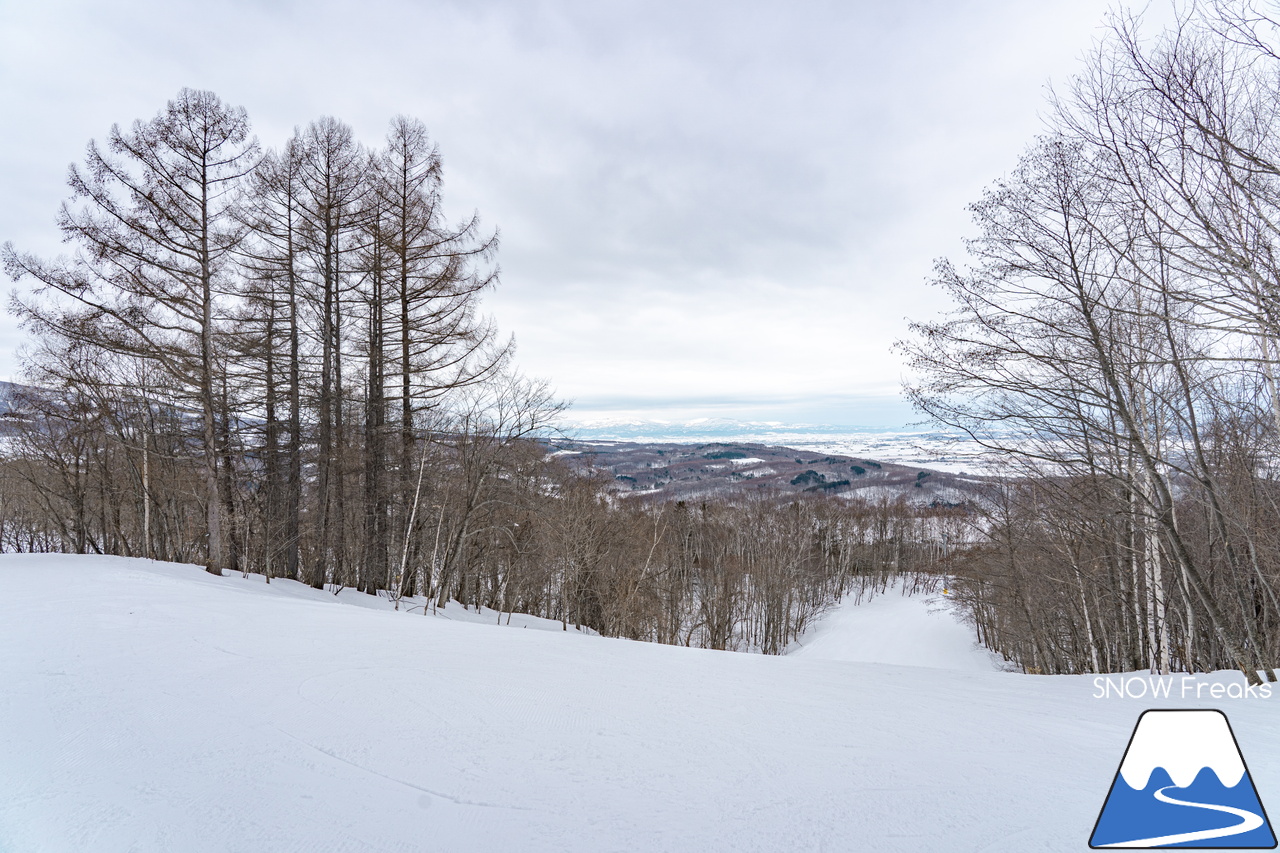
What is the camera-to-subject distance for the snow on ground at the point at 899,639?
95.6 ft

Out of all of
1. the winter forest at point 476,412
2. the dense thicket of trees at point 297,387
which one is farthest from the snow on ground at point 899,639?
the dense thicket of trees at point 297,387

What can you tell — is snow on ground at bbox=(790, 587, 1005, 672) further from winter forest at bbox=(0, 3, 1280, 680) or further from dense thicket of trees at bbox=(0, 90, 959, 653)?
dense thicket of trees at bbox=(0, 90, 959, 653)

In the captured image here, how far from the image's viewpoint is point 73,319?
9258mm

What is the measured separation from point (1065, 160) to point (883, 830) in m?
6.67

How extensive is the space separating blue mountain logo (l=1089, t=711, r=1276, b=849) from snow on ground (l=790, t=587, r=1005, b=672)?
25.1m

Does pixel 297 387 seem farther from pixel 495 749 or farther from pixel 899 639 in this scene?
pixel 899 639

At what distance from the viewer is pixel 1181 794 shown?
7.40ft

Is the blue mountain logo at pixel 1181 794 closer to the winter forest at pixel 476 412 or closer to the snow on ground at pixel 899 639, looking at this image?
the winter forest at pixel 476 412

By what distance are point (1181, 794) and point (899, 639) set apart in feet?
114

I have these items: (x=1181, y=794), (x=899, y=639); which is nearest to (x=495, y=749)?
(x=1181, y=794)

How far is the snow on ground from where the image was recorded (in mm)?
29141

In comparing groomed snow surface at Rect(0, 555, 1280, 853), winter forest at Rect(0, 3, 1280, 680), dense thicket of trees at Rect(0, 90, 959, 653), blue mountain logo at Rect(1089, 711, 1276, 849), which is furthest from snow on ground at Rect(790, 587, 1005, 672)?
blue mountain logo at Rect(1089, 711, 1276, 849)

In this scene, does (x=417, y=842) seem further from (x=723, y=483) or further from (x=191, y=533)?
(x=723, y=483)

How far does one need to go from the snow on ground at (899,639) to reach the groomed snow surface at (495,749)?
23.9 m
